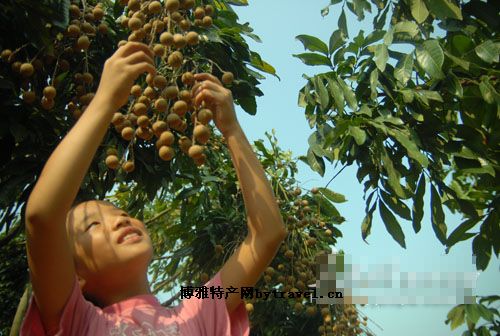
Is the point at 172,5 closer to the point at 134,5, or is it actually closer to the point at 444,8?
the point at 134,5

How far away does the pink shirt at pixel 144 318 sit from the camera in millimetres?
866

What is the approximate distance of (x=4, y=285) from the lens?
2273 millimetres

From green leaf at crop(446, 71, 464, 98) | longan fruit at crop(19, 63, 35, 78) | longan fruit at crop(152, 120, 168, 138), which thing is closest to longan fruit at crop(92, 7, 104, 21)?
longan fruit at crop(19, 63, 35, 78)

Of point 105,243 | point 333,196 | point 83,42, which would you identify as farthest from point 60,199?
point 333,196

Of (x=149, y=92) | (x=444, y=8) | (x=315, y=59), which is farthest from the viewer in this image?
(x=315, y=59)

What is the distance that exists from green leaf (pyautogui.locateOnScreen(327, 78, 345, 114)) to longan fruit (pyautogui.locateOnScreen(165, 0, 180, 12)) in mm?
792

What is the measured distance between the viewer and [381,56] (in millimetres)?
1607

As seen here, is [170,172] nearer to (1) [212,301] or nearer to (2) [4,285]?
(1) [212,301]

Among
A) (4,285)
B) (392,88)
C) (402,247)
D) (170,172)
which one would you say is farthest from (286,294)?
(4,285)

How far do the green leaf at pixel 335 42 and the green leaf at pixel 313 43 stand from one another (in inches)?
0.6

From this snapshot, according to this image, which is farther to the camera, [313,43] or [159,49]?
[313,43]

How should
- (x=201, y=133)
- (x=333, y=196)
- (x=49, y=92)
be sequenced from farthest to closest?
(x=333, y=196) < (x=49, y=92) < (x=201, y=133)

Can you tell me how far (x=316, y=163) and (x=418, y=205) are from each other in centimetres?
32

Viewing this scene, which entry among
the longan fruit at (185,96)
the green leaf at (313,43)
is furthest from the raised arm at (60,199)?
the green leaf at (313,43)
